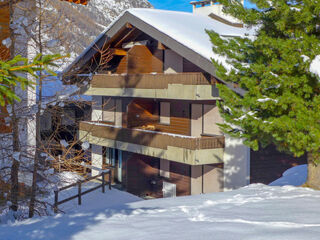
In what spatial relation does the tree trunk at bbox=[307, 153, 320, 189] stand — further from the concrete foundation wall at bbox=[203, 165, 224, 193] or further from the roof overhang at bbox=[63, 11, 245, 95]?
the concrete foundation wall at bbox=[203, 165, 224, 193]

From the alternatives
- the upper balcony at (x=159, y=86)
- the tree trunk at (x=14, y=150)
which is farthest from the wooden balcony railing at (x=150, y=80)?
the tree trunk at (x=14, y=150)

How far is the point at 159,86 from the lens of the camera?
17.8 m

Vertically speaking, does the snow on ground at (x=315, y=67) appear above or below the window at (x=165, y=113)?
above

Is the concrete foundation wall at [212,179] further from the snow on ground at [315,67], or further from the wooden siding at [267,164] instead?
the snow on ground at [315,67]

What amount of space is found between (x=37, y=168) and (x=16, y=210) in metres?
1.32

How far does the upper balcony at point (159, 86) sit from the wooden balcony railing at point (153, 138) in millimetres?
1696

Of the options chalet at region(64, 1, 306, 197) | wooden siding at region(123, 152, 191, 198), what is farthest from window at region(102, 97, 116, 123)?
wooden siding at region(123, 152, 191, 198)

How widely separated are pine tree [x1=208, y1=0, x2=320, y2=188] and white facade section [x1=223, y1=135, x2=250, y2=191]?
5423 millimetres

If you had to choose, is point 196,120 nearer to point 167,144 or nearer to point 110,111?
point 167,144

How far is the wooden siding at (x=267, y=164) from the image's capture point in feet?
54.5

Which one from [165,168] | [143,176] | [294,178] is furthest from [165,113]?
[294,178]

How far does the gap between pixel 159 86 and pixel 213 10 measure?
8.22 m

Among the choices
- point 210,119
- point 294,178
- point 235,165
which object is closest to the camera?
point 294,178

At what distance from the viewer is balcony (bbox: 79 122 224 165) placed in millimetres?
15609
